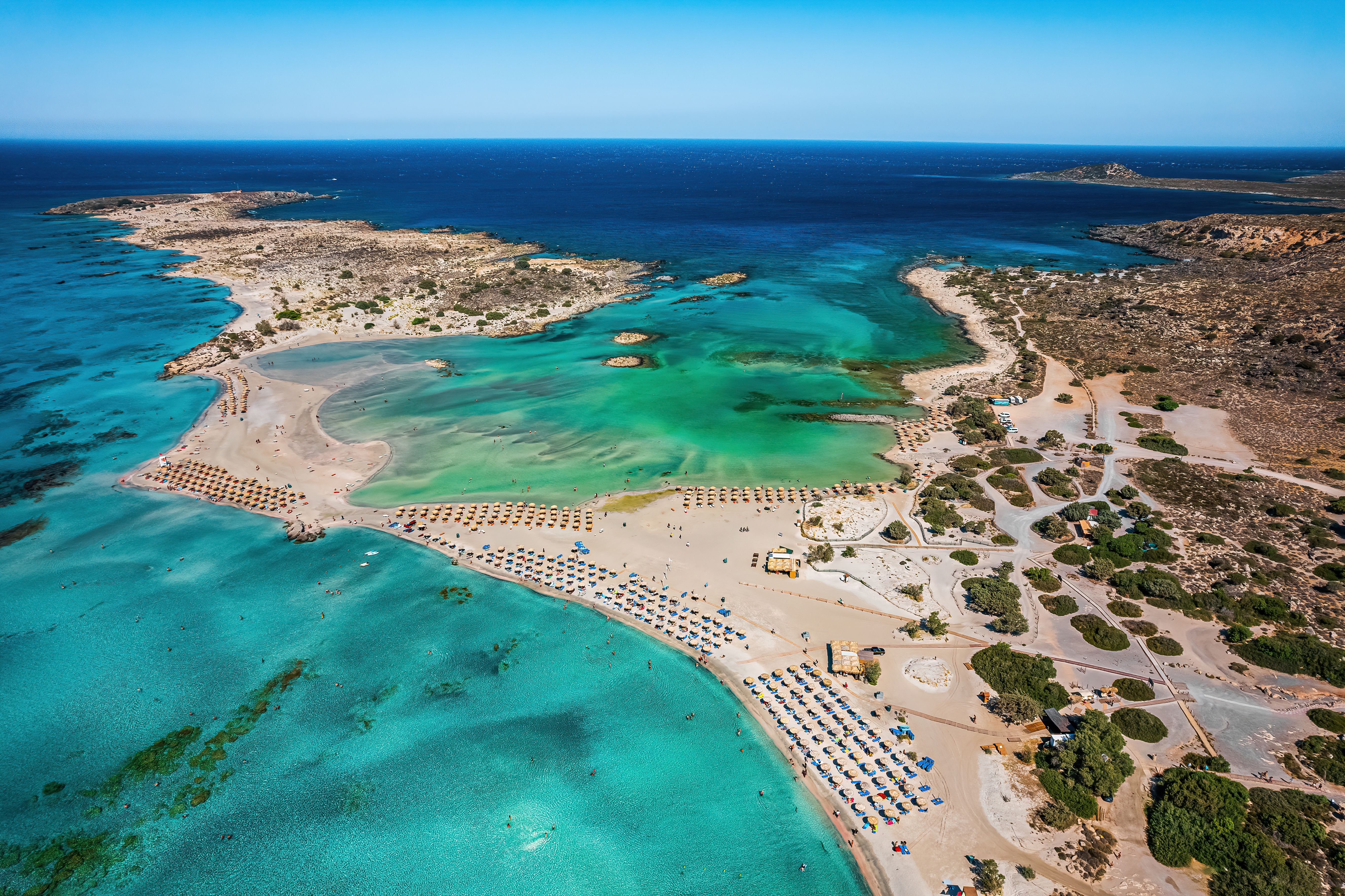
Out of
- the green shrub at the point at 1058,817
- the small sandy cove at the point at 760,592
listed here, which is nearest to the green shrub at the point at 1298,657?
the small sandy cove at the point at 760,592

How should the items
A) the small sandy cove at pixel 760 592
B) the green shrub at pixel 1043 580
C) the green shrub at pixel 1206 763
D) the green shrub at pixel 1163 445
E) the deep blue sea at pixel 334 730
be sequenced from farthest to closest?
1. the green shrub at pixel 1163 445
2. the green shrub at pixel 1043 580
3. the green shrub at pixel 1206 763
4. the small sandy cove at pixel 760 592
5. the deep blue sea at pixel 334 730

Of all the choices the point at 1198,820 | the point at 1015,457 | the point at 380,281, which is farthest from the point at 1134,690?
the point at 380,281

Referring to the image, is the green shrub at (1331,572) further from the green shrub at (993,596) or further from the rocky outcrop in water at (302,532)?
the rocky outcrop in water at (302,532)

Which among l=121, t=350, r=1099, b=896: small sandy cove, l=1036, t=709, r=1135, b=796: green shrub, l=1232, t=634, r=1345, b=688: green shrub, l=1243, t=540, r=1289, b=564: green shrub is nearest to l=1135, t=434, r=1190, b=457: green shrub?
l=1243, t=540, r=1289, b=564: green shrub

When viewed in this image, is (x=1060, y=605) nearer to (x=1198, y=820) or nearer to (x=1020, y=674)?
(x=1020, y=674)

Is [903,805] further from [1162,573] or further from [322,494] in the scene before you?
[322,494]

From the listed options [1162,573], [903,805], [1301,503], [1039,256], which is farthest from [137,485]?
[1039,256]
